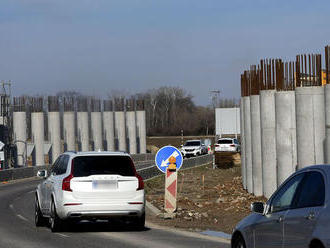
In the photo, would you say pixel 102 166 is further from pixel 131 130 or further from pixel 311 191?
pixel 131 130

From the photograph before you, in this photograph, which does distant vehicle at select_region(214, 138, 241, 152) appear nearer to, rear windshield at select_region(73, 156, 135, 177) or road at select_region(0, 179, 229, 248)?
road at select_region(0, 179, 229, 248)

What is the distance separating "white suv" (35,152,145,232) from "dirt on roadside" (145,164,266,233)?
2001 millimetres

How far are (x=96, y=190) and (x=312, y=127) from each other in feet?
24.3

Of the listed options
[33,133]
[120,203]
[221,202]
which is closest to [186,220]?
[120,203]

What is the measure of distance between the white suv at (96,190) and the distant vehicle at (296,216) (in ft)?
22.8

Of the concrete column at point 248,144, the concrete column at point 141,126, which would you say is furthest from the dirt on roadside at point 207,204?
the concrete column at point 141,126

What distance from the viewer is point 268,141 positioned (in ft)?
86.4

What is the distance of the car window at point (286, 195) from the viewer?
8.59 metres

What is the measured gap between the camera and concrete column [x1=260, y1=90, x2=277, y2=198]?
1013 inches

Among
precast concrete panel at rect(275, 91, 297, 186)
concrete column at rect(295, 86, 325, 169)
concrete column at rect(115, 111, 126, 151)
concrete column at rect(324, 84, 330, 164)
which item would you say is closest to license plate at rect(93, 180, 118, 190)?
concrete column at rect(324, 84, 330, 164)

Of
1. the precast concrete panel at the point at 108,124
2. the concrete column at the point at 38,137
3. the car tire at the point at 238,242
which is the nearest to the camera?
the car tire at the point at 238,242

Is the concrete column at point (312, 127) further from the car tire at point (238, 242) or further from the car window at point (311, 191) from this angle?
the car window at point (311, 191)

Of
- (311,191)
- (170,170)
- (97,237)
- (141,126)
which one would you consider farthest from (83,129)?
(311,191)

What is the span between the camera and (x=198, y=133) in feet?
494
